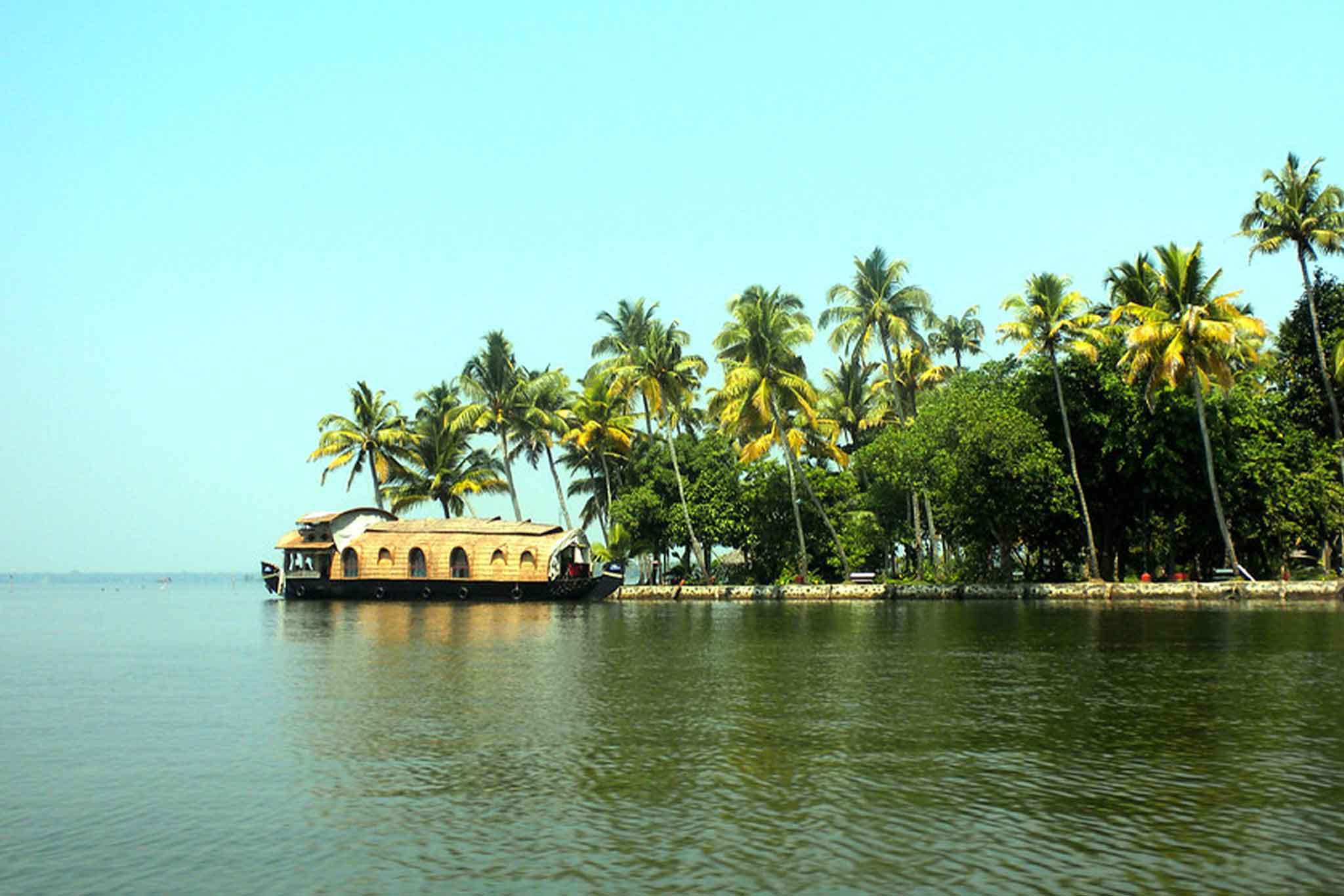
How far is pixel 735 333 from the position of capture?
61.8 metres

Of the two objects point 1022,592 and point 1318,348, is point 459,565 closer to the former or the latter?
point 1022,592

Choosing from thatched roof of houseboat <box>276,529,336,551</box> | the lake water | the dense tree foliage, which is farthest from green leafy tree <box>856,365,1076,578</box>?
thatched roof of houseboat <box>276,529,336,551</box>

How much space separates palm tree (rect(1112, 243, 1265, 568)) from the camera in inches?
1879

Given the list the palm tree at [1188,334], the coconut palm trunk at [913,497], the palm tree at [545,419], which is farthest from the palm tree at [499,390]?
the palm tree at [1188,334]

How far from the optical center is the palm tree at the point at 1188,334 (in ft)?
157

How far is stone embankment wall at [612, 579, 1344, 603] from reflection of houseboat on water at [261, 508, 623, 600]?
17.5 feet

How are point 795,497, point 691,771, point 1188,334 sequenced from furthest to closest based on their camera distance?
1. point 795,497
2. point 1188,334
3. point 691,771

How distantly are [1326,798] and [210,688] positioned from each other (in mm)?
20949

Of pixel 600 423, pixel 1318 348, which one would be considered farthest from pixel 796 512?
pixel 1318 348

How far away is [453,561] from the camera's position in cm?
6425

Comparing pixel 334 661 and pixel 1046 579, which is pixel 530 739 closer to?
pixel 334 661

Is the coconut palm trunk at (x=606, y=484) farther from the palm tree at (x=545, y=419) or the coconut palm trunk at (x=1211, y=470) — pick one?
the coconut palm trunk at (x=1211, y=470)

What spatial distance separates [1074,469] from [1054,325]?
689 cm

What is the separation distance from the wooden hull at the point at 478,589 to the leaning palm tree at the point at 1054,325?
24.7m
